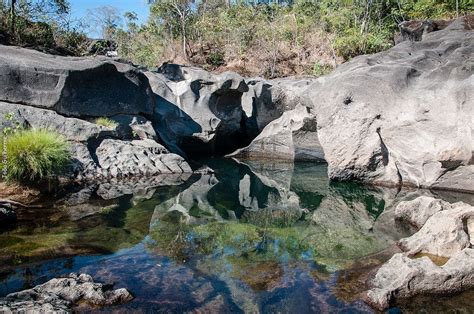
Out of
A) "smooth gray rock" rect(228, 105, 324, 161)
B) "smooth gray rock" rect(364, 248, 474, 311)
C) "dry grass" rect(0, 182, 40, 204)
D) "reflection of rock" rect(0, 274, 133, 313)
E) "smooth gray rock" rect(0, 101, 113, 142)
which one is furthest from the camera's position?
"smooth gray rock" rect(228, 105, 324, 161)

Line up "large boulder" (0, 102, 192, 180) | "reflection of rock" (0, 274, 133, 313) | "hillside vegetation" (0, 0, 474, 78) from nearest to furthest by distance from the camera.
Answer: "reflection of rock" (0, 274, 133, 313), "large boulder" (0, 102, 192, 180), "hillside vegetation" (0, 0, 474, 78)

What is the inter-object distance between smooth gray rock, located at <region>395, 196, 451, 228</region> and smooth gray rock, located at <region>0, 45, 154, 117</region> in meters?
11.0

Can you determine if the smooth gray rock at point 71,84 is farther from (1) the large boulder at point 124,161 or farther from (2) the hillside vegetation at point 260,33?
(2) the hillside vegetation at point 260,33

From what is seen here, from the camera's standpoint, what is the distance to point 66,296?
5414mm

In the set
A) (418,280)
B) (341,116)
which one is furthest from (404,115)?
(418,280)

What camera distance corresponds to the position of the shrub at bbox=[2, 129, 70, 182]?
10438mm

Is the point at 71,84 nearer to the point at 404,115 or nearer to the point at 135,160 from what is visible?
the point at 135,160

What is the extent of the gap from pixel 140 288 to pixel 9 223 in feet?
13.6

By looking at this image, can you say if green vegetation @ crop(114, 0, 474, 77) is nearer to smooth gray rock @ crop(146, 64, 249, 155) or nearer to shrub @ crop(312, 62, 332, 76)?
shrub @ crop(312, 62, 332, 76)

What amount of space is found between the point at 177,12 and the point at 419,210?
3111 centimetres

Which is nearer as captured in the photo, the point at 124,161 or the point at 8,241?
the point at 8,241

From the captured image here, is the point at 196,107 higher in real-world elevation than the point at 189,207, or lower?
higher

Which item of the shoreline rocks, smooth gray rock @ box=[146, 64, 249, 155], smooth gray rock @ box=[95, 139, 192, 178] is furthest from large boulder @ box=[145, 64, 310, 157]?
the shoreline rocks

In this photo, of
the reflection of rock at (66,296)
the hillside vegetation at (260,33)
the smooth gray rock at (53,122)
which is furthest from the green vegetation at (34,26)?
the reflection of rock at (66,296)
